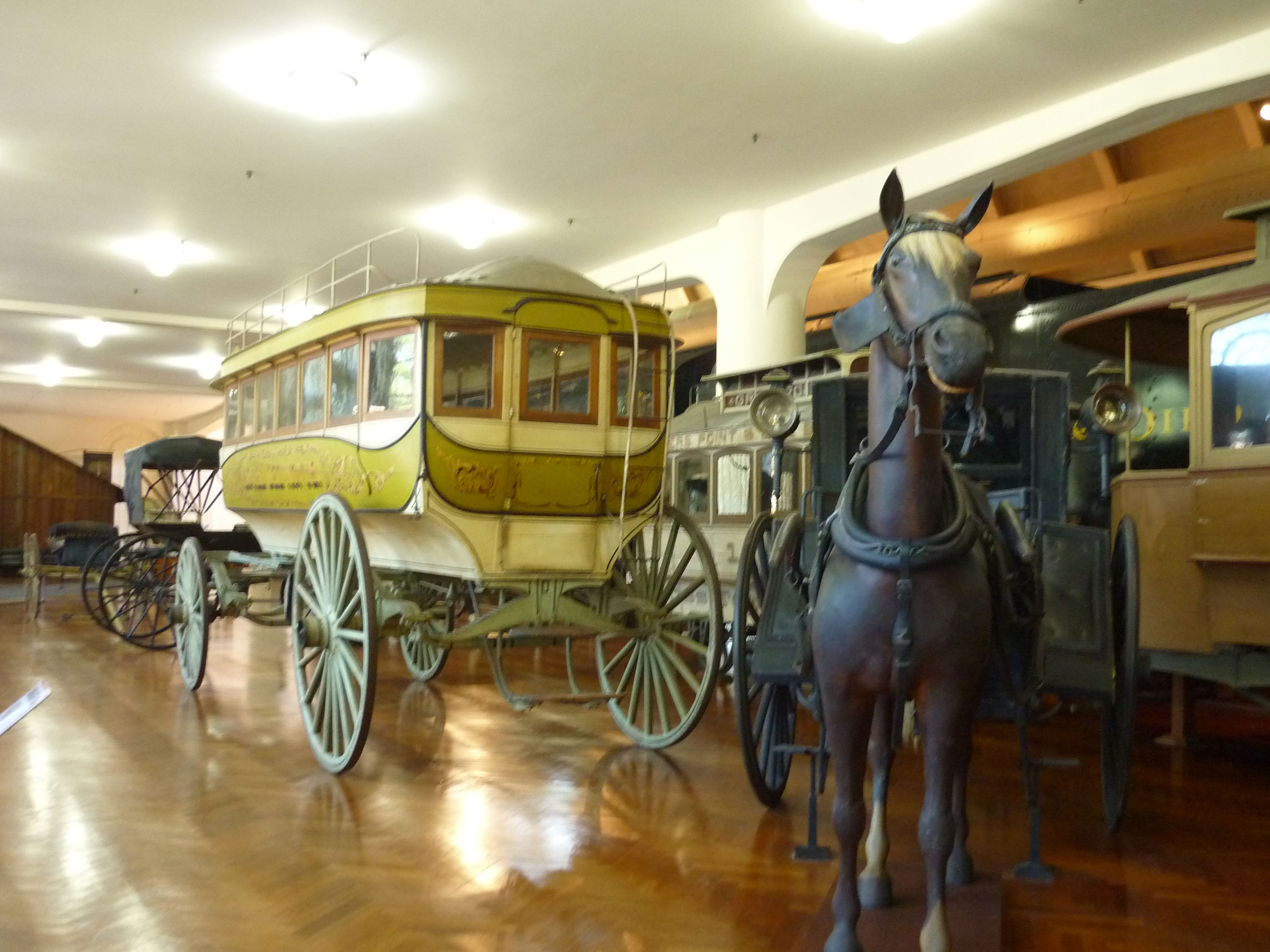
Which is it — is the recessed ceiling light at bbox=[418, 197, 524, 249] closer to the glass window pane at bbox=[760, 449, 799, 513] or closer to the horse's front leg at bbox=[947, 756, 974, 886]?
the glass window pane at bbox=[760, 449, 799, 513]

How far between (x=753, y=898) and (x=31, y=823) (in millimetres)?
2668

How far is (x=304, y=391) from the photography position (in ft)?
18.3

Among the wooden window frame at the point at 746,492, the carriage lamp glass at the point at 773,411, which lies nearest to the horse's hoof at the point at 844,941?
the carriage lamp glass at the point at 773,411

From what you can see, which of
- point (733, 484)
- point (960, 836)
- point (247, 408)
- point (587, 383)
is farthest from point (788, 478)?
point (960, 836)

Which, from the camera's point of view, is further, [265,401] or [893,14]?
[265,401]

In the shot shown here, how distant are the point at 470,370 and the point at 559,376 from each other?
16.2 inches

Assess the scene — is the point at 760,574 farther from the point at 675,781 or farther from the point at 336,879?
the point at 336,879

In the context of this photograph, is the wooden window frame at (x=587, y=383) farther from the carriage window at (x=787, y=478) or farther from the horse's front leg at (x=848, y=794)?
the carriage window at (x=787, y=478)

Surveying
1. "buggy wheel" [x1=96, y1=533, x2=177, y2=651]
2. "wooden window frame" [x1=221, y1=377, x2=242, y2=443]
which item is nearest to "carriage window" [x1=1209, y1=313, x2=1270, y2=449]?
"wooden window frame" [x1=221, y1=377, x2=242, y2=443]

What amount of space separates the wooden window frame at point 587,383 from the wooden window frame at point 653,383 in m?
0.07

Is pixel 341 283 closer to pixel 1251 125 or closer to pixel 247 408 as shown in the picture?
pixel 247 408

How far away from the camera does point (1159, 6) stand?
5.29 metres

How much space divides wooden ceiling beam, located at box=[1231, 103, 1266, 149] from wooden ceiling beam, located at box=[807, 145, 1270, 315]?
1.95 feet

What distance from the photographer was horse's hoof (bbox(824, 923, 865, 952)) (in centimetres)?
253
